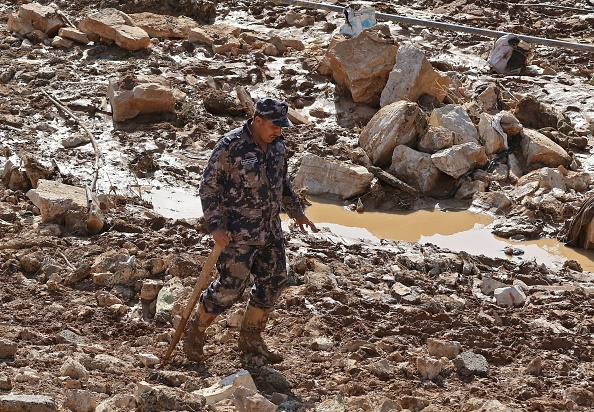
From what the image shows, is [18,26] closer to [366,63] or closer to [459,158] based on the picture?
[366,63]

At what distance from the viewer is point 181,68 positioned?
39.9 ft

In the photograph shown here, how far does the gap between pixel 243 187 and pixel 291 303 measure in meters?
1.53

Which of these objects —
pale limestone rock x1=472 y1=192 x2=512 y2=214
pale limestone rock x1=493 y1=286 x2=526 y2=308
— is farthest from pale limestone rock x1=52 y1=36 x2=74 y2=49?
pale limestone rock x1=493 y1=286 x2=526 y2=308

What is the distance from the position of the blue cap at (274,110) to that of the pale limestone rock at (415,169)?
176 inches

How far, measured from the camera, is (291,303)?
22.3ft

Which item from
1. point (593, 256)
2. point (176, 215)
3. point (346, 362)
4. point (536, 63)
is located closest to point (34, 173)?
point (176, 215)

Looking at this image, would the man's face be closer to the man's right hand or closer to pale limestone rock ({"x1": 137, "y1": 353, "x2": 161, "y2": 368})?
the man's right hand

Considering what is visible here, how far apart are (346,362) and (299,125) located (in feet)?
17.1

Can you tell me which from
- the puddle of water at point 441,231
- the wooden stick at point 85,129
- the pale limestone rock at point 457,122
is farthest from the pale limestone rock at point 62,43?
the pale limestone rock at point 457,122

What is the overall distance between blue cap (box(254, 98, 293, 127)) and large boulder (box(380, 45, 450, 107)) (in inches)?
226

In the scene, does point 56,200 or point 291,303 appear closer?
point 291,303

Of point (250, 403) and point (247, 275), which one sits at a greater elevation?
point (247, 275)

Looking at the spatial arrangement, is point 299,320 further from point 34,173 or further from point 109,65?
point 109,65

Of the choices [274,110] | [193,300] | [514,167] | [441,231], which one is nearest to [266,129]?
[274,110]
